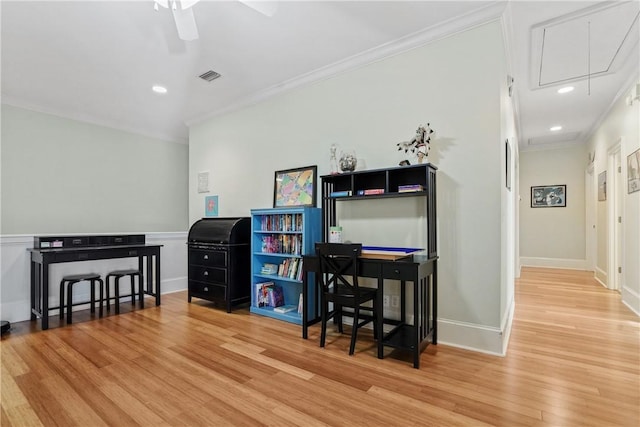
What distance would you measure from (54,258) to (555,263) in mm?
8865

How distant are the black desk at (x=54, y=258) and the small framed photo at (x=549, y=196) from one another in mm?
7749

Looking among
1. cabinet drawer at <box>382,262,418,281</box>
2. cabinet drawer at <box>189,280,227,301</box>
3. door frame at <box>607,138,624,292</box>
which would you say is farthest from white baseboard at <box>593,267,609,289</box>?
cabinet drawer at <box>189,280,227,301</box>

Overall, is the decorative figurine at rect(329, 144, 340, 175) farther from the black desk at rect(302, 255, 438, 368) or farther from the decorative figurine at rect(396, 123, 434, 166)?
the black desk at rect(302, 255, 438, 368)

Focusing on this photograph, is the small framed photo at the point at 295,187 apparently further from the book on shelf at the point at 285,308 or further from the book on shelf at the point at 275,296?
the book on shelf at the point at 285,308

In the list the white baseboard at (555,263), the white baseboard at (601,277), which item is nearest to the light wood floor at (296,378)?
the white baseboard at (601,277)

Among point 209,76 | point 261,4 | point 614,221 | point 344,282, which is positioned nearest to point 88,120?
point 209,76

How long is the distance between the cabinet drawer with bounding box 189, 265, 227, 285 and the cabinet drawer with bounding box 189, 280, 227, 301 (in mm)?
61

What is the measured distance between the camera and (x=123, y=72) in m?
3.38

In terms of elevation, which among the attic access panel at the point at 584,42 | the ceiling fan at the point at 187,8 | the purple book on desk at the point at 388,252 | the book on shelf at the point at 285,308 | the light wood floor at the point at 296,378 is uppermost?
the attic access panel at the point at 584,42

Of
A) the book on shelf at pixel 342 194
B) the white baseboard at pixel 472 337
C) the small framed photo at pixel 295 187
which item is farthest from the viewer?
the small framed photo at pixel 295 187

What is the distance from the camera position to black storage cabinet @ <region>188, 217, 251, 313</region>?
3.79 metres

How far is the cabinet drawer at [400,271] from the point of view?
2348 mm

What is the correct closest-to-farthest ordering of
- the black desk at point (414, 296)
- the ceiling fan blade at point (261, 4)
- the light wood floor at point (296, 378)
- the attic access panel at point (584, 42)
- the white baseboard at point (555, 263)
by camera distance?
1. the light wood floor at point (296, 378)
2. the ceiling fan blade at point (261, 4)
3. the black desk at point (414, 296)
4. the attic access panel at point (584, 42)
5. the white baseboard at point (555, 263)

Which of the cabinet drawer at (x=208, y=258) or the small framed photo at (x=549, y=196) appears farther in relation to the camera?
the small framed photo at (x=549, y=196)
